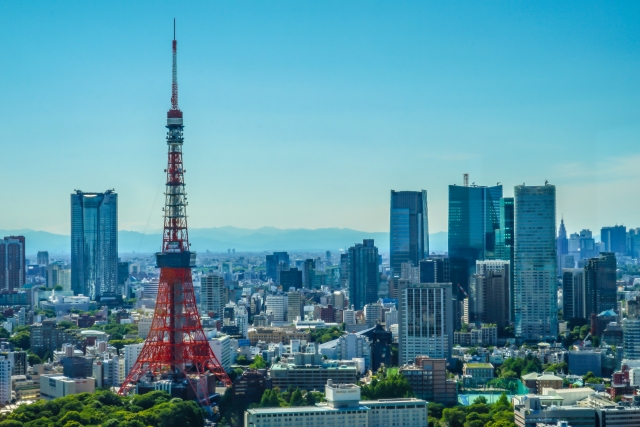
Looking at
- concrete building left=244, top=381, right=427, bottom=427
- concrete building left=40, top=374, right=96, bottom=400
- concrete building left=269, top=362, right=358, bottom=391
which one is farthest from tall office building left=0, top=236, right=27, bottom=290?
concrete building left=244, top=381, right=427, bottom=427

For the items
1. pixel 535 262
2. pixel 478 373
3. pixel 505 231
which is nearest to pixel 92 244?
pixel 505 231

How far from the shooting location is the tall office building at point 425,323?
21.4 metres

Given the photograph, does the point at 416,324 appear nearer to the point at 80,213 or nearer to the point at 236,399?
the point at 236,399

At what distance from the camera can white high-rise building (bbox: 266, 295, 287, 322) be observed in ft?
108

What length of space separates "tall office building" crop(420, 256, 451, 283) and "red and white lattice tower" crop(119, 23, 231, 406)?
14388mm

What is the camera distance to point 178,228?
18.8m

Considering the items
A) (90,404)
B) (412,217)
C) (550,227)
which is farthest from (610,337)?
(412,217)

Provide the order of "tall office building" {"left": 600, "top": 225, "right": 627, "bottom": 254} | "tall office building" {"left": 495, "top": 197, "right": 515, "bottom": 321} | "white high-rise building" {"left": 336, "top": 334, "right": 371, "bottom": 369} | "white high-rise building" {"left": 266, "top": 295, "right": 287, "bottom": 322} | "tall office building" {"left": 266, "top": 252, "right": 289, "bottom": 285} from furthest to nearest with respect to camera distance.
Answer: "tall office building" {"left": 266, "top": 252, "right": 289, "bottom": 285} < "tall office building" {"left": 495, "top": 197, "right": 515, "bottom": 321} < "white high-rise building" {"left": 266, "top": 295, "right": 287, "bottom": 322} < "tall office building" {"left": 600, "top": 225, "right": 627, "bottom": 254} < "white high-rise building" {"left": 336, "top": 334, "right": 371, "bottom": 369}

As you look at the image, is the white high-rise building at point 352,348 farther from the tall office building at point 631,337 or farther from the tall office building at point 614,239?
the tall office building at point 614,239

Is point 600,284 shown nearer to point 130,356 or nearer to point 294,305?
point 294,305

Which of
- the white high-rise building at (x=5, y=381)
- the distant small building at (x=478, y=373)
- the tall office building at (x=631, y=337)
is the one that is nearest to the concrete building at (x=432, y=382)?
the distant small building at (x=478, y=373)

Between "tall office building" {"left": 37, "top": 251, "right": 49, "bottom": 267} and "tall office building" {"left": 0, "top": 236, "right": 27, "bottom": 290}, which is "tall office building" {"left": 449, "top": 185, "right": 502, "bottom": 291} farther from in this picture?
"tall office building" {"left": 37, "top": 251, "right": 49, "bottom": 267}

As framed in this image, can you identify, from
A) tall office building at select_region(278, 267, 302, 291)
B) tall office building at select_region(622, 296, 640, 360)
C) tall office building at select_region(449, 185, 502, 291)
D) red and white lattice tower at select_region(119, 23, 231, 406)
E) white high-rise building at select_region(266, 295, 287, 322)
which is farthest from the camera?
tall office building at select_region(278, 267, 302, 291)

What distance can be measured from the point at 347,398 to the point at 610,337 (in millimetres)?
10677
